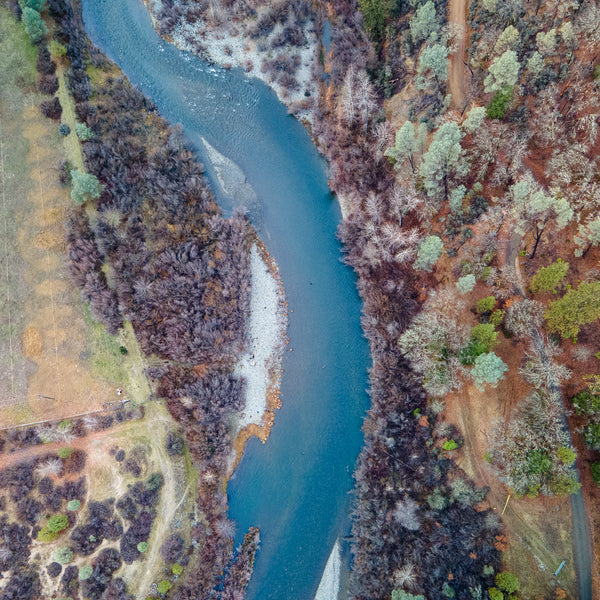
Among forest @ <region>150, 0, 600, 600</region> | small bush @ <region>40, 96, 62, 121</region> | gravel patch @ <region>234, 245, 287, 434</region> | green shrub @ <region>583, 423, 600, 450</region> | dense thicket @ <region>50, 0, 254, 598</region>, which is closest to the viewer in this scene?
green shrub @ <region>583, 423, 600, 450</region>

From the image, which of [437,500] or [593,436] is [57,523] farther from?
[593,436]

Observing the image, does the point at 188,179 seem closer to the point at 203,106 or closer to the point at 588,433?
the point at 203,106

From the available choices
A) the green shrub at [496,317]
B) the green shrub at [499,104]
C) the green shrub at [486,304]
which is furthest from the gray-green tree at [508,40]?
the green shrub at [496,317]

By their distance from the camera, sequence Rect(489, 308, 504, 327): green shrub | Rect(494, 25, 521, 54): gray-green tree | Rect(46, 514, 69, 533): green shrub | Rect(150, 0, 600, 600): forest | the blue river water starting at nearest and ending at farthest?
Rect(150, 0, 600, 600): forest, Rect(489, 308, 504, 327): green shrub, Rect(494, 25, 521, 54): gray-green tree, Rect(46, 514, 69, 533): green shrub, the blue river water

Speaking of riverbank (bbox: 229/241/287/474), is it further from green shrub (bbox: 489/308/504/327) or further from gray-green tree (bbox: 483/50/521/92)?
gray-green tree (bbox: 483/50/521/92)

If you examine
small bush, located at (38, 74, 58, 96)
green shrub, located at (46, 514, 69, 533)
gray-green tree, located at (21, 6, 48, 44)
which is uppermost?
gray-green tree, located at (21, 6, 48, 44)

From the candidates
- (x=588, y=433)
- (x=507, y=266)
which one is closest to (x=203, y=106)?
(x=507, y=266)

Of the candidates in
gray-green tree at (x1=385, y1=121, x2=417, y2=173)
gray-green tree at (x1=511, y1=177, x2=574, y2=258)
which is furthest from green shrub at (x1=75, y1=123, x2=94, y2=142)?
gray-green tree at (x1=511, y1=177, x2=574, y2=258)

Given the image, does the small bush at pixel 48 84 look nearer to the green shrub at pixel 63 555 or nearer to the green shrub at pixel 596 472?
the green shrub at pixel 63 555
